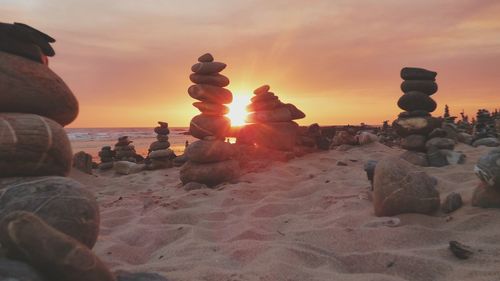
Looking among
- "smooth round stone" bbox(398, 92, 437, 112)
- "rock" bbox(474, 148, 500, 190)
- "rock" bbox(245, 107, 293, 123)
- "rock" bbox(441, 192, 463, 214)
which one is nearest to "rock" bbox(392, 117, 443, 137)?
"smooth round stone" bbox(398, 92, 437, 112)

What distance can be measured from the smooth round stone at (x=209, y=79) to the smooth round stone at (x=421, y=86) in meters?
5.38

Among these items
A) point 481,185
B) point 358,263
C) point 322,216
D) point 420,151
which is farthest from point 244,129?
point 358,263

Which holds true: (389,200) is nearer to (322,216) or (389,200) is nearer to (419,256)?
(322,216)

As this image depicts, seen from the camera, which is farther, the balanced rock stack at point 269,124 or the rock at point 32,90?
the balanced rock stack at point 269,124

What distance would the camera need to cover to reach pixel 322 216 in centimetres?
659

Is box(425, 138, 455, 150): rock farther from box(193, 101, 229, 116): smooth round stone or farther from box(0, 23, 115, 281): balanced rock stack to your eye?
box(0, 23, 115, 281): balanced rock stack

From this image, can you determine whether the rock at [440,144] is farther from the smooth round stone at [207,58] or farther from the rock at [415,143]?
the smooth round stone at [207,58]

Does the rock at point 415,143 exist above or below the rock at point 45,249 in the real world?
above

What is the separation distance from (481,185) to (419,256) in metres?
2.29

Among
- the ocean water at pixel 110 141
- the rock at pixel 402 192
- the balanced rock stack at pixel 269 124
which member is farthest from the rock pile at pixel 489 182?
the ocean water at pixel 110 141

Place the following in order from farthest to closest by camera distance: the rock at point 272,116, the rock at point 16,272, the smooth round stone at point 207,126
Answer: the rock at point 272,116, the smooth round stone at point 207,126, the rock at point 16,272

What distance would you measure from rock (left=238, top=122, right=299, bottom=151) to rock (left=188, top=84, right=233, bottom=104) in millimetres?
3668

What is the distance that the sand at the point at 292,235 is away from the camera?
4.32 metres

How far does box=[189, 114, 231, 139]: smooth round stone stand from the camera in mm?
11242
